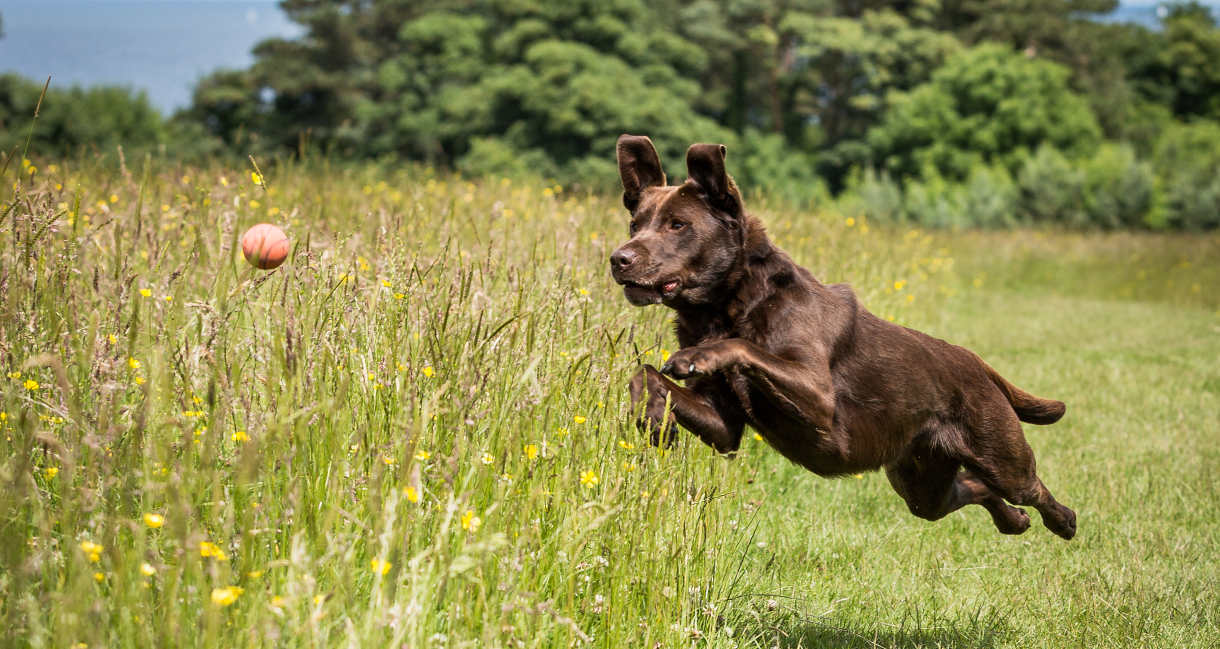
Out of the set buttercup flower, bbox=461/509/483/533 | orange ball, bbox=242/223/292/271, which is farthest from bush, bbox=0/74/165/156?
buttercup flower, bbox=461/509/483/533

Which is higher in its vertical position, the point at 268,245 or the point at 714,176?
the point at 714,176

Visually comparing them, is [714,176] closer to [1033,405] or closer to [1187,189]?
[1033,405]

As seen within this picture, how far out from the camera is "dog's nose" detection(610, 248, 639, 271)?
3334mm

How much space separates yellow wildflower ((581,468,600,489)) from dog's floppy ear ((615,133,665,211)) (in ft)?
4.31

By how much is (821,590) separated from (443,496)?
1.97 m

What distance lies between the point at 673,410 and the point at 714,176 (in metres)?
0.98

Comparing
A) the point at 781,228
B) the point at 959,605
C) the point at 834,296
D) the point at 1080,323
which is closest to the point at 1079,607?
the point at 959,605

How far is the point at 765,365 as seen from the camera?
3072mm

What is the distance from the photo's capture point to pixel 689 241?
3.53 m

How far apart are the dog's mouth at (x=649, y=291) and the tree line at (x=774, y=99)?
3406 centimetres

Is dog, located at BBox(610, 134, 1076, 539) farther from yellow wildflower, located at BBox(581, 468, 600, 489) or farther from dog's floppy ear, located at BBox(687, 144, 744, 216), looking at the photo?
yellow wildflower, located at BBox(581, 468, 600, 489)

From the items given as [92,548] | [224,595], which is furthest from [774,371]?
[92,548]

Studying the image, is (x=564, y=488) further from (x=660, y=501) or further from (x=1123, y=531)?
(x=1123, y=531)

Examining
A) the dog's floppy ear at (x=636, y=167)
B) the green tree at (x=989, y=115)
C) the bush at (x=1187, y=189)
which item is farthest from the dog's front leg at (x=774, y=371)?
the green tree at (x=989, y=115)
